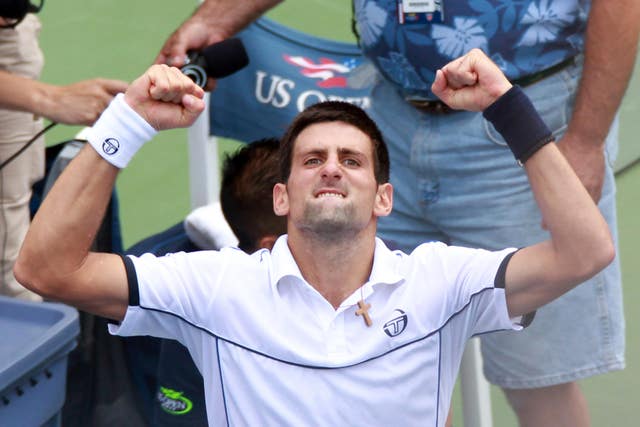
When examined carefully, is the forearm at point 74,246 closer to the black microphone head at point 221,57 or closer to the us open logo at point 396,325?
the us open logo at point 396,325

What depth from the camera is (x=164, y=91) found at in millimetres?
2605

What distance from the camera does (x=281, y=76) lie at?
4223 mm

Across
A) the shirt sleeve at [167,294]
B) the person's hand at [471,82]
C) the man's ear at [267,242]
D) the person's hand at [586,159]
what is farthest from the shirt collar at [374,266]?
the man's ear at [267,242]

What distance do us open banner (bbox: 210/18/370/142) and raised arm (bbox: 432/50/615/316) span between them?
1.52m

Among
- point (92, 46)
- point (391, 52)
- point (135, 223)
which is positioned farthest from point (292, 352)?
point (92, 46)

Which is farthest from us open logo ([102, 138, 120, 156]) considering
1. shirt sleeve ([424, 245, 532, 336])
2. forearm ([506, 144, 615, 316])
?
forearm ([506, 144, 615, 316])

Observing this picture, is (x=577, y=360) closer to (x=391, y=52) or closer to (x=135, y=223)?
(x=391, y=52)

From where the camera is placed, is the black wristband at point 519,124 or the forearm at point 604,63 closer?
the black wristband at point 519,124

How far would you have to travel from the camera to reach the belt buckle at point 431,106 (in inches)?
131

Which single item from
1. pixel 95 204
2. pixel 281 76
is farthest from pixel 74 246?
pixel 281 76

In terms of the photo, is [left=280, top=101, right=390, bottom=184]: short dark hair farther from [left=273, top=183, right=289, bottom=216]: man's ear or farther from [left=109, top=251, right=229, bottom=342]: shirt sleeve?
[left=109, top=251, right=229, bottom=342]: shirt sleeve

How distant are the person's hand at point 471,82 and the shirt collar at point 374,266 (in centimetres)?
33

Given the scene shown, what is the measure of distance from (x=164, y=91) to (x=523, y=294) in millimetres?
790

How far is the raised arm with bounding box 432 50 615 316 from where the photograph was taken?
2.56 meters
